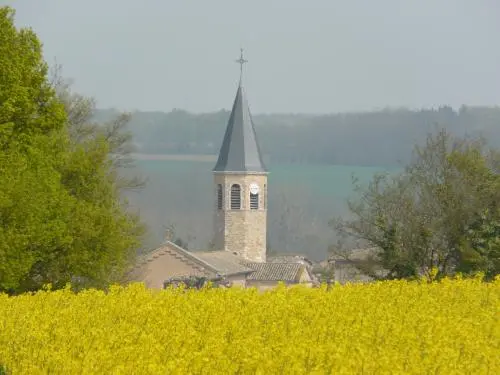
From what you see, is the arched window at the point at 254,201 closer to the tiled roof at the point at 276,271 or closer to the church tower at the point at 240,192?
the church tower at the point at 240,192

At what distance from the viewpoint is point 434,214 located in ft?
153

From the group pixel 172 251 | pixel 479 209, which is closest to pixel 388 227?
pixel 479 209

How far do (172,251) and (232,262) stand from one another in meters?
10.3

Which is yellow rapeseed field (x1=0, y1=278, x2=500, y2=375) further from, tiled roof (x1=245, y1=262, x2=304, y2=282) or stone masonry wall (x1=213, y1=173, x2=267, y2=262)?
stone masonry wall (x1=213, y1=173, x2=267, y2=262)

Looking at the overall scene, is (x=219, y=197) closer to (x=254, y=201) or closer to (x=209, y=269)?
(x=254, y=201)

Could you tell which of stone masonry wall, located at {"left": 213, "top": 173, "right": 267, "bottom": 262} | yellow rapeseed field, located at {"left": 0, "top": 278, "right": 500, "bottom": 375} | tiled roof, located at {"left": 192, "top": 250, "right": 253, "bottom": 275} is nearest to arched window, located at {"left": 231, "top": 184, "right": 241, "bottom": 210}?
stone masonry wall, located at {"left": 213, "top": 173, "right": 267, "bottom": 262}

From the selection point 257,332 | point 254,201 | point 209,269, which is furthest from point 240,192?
point 257,332

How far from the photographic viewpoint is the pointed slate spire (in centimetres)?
12388

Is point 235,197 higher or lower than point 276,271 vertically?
higher

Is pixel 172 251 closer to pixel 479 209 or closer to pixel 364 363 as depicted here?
pixel 479 209

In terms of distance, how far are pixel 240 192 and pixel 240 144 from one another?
17.2ft

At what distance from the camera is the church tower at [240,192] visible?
399ft

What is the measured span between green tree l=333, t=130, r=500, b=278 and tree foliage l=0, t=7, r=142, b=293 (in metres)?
9.57

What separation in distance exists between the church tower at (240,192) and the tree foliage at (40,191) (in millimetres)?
81806
